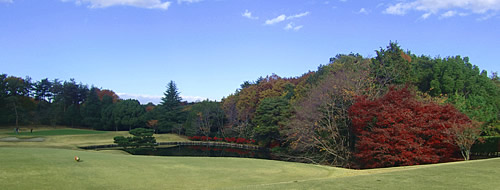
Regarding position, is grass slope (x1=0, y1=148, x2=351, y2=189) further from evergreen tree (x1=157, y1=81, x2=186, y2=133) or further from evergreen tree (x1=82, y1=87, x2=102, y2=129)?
evergreen tree (x1=82, y1=87, x2=102, y2=129)

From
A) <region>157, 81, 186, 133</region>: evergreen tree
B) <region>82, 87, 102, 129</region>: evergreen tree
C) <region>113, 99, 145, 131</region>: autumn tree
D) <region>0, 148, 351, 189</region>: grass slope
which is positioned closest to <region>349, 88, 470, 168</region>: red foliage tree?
<region>0, 148, 351, 189</region>: grass slope

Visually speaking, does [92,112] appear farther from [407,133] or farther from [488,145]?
[488,145]

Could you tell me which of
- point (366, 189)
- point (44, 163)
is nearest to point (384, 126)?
point (366, 189)

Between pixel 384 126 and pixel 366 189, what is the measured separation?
1149cm

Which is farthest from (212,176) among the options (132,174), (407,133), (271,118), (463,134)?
(271,118)

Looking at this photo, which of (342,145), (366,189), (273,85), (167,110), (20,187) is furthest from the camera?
(167,110)

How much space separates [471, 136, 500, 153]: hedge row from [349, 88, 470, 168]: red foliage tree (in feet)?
10.9

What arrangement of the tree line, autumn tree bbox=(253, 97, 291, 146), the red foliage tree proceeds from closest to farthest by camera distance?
the red foliage tree < the tree line < autumn tree bbox=(253, 97, 291, 146)

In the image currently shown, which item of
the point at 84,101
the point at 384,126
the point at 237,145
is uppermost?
the point at 84,101

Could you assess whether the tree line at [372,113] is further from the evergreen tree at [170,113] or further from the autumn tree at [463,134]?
the evergreen tree at [170,113]

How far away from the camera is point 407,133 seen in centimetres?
1641

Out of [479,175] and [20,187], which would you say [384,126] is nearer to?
[479,175]

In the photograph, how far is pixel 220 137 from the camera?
5188cm

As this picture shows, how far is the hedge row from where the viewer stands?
62.4 ft
